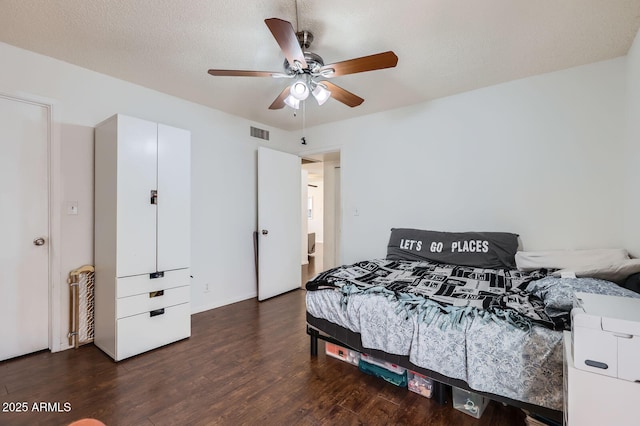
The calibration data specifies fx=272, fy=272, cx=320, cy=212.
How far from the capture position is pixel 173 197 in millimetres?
2666

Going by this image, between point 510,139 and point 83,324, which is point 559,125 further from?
point 83,324

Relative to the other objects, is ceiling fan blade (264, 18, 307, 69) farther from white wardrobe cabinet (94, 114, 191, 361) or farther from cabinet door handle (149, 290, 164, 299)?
cabinet door handle (149, 290, 164, 299)

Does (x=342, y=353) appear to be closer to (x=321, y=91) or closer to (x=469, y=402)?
(x=469, y=402)

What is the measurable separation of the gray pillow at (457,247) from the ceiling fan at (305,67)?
1668mm

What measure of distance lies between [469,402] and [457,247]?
5.03ft

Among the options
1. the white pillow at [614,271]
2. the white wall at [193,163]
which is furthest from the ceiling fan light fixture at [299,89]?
the white pillow at [614,271]

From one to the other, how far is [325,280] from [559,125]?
8.64 ft

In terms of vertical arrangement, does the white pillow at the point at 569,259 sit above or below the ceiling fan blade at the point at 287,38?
below

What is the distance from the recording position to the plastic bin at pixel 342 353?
213cm

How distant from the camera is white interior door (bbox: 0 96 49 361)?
225cm

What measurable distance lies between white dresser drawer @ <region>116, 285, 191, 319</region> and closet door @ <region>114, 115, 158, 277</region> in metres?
0.22

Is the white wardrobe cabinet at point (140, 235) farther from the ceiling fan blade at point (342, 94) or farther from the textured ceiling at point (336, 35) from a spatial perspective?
the ceiling fan blade at point (342, 94)

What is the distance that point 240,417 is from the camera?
64.4 inches

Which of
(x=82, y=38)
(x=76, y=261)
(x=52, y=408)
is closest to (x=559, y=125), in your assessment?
(x=82, y=38)
